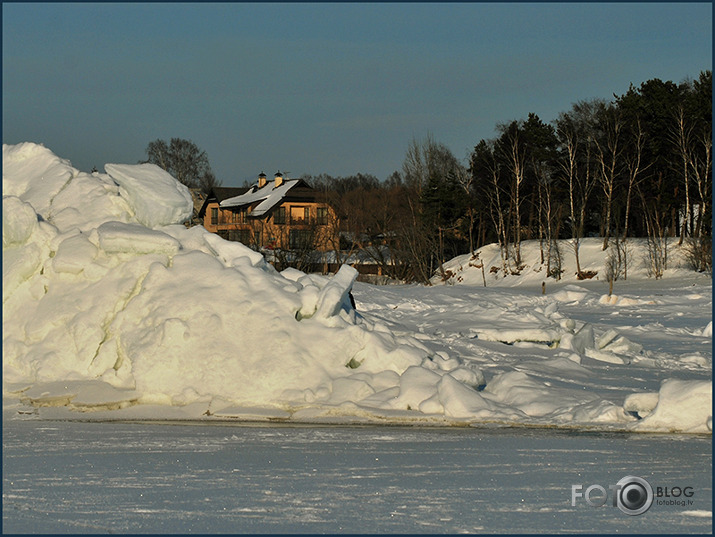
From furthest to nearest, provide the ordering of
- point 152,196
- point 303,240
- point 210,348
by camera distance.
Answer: point 303,240
point 152,196
point 210,348

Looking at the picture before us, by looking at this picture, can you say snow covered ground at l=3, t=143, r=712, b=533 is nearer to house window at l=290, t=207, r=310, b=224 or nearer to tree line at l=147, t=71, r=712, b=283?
tree line at l=147, t=71, r=712, b=283

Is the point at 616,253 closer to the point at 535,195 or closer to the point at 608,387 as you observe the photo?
the point at 535,195

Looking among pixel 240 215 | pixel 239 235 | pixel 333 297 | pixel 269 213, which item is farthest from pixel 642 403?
pixel 240 215

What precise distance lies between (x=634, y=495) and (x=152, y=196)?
982 centimetres

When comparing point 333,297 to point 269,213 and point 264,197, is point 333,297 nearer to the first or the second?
point 269,213

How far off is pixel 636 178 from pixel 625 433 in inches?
1563

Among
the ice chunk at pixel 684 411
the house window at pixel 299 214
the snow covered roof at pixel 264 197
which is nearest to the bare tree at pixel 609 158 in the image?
the house window at pixel 299 214

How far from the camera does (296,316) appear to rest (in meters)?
12.2

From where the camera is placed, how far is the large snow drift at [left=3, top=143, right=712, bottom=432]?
10664mm

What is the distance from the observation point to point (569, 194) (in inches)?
1924

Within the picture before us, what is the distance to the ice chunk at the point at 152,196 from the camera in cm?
1441

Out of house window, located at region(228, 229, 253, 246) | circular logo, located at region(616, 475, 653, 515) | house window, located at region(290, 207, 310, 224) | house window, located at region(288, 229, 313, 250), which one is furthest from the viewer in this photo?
house window, located at region(290, 207, 310, 224)

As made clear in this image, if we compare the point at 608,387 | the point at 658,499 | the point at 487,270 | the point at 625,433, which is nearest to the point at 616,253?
the point at 487,270

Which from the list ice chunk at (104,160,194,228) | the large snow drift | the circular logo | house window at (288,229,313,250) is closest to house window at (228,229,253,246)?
house window at (288,229,313,250)
